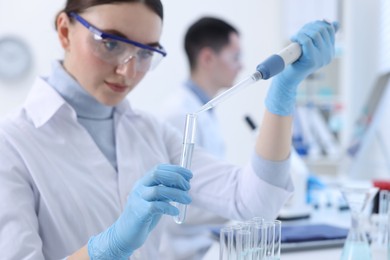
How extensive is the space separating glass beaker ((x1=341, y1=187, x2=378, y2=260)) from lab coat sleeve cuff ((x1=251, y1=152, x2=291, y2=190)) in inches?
7.6

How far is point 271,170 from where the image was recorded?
1.32 meters

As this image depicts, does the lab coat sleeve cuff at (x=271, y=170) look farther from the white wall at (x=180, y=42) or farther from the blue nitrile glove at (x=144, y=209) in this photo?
the white wall at (x=180, y=42)

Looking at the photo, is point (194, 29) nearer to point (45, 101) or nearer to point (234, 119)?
point (234, 119)

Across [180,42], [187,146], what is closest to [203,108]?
[187,146]

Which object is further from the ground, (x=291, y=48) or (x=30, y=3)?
(x=30, y=3)

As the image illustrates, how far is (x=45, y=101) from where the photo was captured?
1.31 meters

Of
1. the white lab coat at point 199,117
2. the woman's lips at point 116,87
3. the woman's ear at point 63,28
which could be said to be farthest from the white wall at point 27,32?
the woman's lips at point 116,87

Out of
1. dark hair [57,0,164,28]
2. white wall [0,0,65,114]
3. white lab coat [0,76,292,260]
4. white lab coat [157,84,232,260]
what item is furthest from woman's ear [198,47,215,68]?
white wall [0,0,65,114]

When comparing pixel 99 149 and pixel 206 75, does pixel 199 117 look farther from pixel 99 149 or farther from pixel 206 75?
pixel 99 149

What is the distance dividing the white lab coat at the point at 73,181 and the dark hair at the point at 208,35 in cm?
146

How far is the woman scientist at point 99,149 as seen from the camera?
1.14 m

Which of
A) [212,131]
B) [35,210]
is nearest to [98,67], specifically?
[35,210]

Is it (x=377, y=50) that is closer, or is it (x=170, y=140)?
(x=170, y=140)

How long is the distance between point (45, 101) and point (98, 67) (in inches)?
Answer: 6.7
